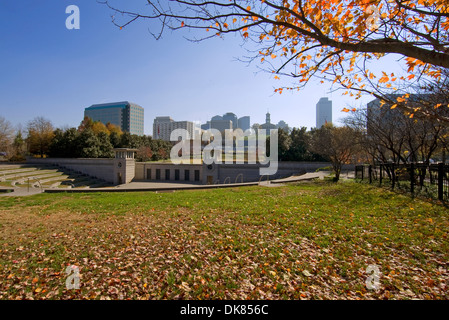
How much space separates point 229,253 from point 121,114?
12265 cm

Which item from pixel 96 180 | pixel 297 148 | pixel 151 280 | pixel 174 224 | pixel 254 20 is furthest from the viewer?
pixel 297 148

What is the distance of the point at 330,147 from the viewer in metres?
15.8

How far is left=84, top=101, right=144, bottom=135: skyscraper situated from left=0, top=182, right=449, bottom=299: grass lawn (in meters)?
114

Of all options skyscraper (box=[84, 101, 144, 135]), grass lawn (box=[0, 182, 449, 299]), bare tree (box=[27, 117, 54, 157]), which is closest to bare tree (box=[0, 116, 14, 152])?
bare tree (box=[27, 117, 54, 157])

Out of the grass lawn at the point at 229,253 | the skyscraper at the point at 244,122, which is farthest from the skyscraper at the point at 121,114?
the grass lawn at the point at 229,253

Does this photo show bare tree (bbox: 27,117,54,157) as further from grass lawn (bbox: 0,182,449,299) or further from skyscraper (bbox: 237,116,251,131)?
skyscraper (bbox: 237,116,251,131)

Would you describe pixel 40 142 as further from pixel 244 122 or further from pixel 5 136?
pixel 244 122

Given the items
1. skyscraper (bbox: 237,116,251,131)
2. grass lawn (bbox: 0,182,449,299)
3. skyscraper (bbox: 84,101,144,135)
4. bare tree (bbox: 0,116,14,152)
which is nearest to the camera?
grass lawn (bbox: 0,182,449,299)

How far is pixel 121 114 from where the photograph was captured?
110438mm

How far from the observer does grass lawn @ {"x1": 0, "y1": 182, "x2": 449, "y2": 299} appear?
2.86m

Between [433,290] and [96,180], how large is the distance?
3138cm

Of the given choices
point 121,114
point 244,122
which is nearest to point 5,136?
point 121,114
